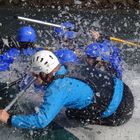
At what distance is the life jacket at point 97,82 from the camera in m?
6.15

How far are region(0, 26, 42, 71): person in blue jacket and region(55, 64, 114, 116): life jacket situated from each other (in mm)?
2015

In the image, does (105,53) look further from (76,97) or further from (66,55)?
(76,97)

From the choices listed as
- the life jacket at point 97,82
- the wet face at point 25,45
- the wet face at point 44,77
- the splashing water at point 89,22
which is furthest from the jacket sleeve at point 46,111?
the splashing water at point 89,22

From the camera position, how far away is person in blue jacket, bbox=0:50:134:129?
579 centimetres

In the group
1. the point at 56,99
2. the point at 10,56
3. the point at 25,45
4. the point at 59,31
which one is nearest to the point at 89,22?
the point at 59,31

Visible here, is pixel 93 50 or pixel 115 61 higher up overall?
pixel 93 50

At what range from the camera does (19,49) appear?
836 cm

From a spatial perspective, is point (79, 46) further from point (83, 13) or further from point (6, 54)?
point (83, 13)

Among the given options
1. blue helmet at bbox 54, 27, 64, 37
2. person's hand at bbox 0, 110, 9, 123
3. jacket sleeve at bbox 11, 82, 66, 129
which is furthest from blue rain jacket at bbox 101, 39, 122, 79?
person's hand at bbox 0, 110, 9, 123

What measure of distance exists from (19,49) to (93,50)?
136 cm

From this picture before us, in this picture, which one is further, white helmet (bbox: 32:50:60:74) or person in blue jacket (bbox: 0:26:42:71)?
person in blue jacket (bbox: 0:26:42:71)

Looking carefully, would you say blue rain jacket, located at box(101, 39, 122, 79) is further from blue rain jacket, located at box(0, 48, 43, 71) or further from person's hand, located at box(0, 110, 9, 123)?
person's hand, located at box(0, 110, 9, 123)

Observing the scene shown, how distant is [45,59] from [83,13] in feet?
27.7

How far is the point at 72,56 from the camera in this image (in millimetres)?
8062
